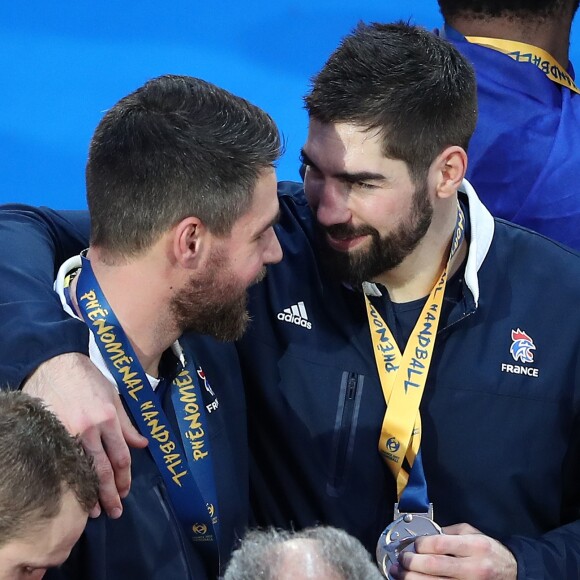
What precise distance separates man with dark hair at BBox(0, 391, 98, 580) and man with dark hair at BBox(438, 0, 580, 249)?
1786mm

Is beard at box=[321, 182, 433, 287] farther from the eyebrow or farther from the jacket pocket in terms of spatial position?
the jacket pocket

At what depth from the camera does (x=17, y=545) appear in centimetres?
175

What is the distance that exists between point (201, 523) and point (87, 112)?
3887mm

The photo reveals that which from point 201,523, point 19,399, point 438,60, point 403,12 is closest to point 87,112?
point 403,12

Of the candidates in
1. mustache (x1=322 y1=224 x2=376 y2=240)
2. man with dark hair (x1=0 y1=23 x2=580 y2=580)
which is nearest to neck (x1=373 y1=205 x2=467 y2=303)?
man with dark hair (x1=0 y1=23 x2=580 y2=580)

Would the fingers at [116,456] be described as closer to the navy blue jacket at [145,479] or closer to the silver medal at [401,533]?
the navy blue jacket at [145,479]

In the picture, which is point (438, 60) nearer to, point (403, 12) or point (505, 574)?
point (505, 574)

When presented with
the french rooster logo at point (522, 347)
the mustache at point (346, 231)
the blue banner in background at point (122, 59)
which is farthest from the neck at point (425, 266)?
the blue banner in background at point (122, 59)

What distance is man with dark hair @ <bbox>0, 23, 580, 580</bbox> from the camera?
2.68 m

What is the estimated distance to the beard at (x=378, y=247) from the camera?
2701 millimetres

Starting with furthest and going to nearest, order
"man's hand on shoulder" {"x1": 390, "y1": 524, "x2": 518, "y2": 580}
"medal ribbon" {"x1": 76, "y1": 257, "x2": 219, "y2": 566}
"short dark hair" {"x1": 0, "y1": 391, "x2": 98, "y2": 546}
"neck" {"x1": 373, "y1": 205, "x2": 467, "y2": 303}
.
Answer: "neck" {"x1": 373, "y1": 205, "x2": 467, "y2": 303} < "man's hand on shoulder" {"x1": 390, "y1": 524, "x2": 518, "y2": 580} < "medal ribbon" {"x1": 76, "y1": 257, "x2": 219, "y2": 566} < "short dark hair" {"x1": 0, "y1": 391, "x2": 98, "y2": 546}

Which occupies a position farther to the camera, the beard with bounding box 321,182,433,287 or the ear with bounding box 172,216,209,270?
the beard with bounding box 321,182,433,287

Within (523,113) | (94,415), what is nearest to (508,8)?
(523,113)

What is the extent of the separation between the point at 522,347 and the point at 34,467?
1357 mm
